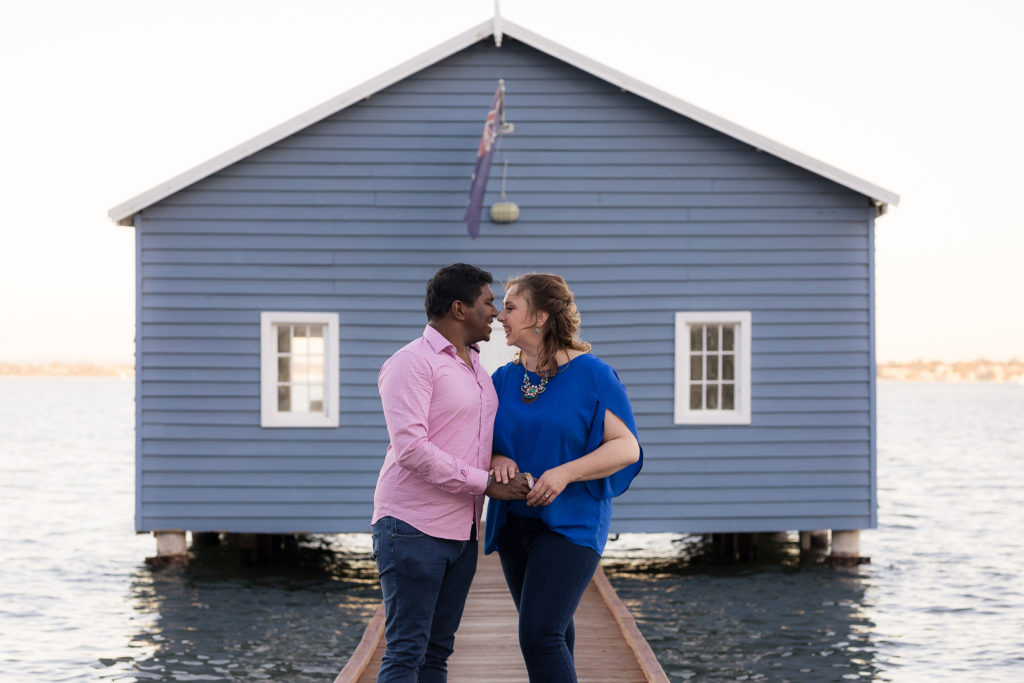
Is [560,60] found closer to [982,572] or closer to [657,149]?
[657,149]

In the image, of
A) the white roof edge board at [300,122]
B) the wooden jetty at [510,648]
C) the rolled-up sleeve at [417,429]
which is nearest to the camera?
the rolled-up sleeve at [417,429]

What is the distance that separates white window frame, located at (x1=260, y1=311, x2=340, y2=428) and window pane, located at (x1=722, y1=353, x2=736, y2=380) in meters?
3.96

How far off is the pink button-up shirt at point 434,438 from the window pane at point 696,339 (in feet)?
25.5

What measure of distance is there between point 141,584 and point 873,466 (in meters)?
7.95

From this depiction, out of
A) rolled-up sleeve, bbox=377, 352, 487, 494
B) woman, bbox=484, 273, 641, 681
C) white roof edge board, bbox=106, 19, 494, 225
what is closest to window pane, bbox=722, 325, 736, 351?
white roof edge board, bbox=106, 19, 494, 225

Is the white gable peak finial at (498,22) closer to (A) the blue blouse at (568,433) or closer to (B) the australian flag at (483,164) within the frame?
(B) the australian flag at (483,164)

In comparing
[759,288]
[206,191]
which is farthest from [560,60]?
[206,191]

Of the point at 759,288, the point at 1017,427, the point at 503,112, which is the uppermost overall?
the point at 503,112

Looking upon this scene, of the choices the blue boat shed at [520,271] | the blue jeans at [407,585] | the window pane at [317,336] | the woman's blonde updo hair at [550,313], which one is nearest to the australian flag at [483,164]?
the blue boat shed at [520,271]

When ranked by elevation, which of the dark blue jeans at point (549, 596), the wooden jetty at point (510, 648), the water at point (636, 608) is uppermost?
the dark blue jeans at point (549, 596)

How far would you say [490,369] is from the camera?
11.4 meters

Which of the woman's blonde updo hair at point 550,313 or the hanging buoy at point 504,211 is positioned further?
the hanging buoy at point 504,211

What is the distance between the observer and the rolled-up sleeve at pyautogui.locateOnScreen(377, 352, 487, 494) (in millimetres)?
3461

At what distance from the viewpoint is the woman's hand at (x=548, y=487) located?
3.54 meters
